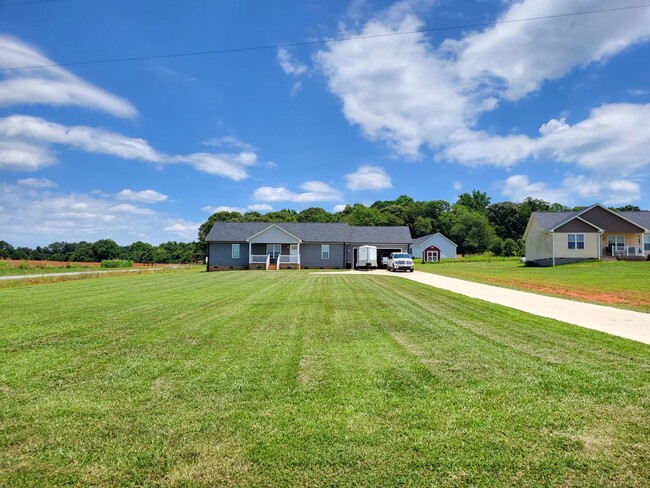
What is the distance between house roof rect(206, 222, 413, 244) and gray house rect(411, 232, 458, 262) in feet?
55.4

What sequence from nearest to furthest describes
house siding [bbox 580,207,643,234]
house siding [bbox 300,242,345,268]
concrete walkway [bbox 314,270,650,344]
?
concrete walkway [bbox 314,270,650,344] → house siding [bbox 580,207,643,234] → house siding [bbox 300,242,345,268]

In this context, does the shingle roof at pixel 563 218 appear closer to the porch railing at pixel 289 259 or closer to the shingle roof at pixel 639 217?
the shingle roof at pixel 639 217

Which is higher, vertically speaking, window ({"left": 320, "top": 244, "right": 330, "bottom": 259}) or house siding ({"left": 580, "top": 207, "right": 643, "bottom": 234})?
house siding ({"left": 580, "top": 207, "right": 643, "bottom": 234})

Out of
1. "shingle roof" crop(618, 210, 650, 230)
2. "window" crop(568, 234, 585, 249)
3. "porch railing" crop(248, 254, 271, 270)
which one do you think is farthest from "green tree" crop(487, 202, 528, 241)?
"porch railing" crop(248, 254, 271, 270)

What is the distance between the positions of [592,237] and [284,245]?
2898cm

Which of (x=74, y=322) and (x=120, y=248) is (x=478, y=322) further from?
(x=120, y=248)

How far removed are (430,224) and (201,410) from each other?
82.5 meters

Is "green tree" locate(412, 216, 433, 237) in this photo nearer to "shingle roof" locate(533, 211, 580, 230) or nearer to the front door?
"shingle roof" locate(533, 211, 580, 230)

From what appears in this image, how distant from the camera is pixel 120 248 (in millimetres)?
90938

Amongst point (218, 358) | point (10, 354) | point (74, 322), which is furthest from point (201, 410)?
point (74, 322)

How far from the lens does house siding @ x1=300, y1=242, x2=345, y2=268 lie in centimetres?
4175

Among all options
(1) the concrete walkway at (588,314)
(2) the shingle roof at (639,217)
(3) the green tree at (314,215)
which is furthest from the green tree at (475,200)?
(1) the concrete walkway at (588,314)

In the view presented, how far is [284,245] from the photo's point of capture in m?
41.8

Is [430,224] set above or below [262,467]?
above
